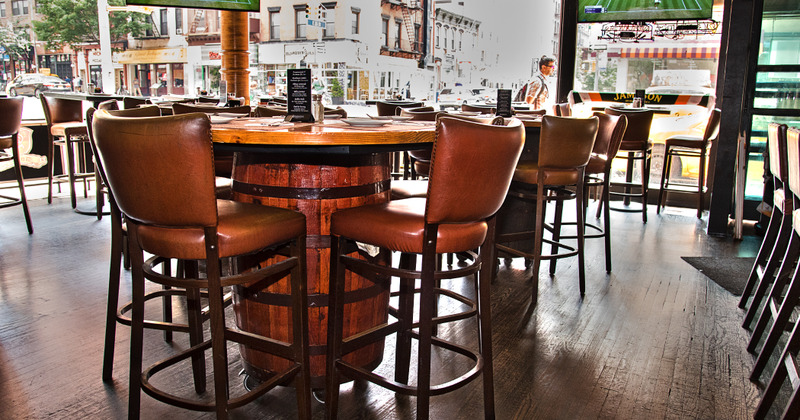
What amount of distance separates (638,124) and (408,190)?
12.6 ft

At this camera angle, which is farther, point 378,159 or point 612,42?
point 612,42

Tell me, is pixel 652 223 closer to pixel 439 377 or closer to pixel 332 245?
pixel 439 377

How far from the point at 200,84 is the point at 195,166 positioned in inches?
322

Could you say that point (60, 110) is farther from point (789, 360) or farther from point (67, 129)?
point (789, 360)

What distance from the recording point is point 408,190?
2.50 metres

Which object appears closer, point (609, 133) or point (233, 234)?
point (233, 234)

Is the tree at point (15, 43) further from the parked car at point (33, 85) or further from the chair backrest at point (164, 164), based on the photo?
the chair backrest at point (164, 164)

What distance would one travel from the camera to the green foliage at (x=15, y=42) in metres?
7.06

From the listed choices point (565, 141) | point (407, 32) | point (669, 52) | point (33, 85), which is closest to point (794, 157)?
point (565, 141)

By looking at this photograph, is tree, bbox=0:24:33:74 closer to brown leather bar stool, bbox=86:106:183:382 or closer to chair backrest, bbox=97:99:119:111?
chair backrest, bbox=97:99:119:111

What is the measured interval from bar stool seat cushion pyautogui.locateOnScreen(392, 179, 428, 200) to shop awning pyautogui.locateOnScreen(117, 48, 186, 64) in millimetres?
7137

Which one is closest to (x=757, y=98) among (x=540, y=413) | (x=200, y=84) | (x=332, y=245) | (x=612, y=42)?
(x=612, y=42)

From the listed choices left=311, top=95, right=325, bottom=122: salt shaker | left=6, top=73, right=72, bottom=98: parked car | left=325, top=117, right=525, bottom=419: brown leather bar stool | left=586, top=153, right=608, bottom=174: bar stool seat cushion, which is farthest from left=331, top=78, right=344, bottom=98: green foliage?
left=325, top=117, right=525, bottom=419: brown leather bar stool

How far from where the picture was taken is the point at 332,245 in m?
1.96
